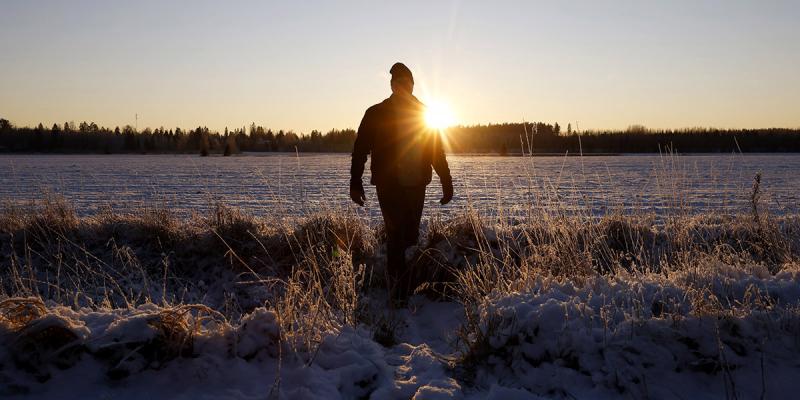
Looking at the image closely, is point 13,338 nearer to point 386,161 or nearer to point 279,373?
point 279,373

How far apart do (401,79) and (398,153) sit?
700mm

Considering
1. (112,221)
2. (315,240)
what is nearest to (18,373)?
(315,240)

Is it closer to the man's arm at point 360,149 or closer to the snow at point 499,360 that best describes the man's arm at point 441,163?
the man's arm at point 360,149

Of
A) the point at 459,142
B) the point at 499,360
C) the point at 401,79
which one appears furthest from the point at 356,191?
the point at 459,142

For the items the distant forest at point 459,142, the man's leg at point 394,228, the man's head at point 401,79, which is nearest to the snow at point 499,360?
the man's leg at point 394,228

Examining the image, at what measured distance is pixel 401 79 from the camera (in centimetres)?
520

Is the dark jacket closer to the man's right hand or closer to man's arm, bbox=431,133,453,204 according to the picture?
the man's right hand

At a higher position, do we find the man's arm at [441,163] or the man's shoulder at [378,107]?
the man's shoulder at [378,107]

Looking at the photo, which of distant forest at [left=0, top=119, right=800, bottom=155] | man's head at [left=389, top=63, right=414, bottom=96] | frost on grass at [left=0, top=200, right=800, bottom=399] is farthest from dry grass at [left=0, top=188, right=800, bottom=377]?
distant forest at [left=0, top=119, right=800, bottom=155]

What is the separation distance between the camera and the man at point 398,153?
521 cm

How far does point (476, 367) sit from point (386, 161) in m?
2.50

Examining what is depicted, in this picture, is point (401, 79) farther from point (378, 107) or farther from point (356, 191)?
point (356, 191)

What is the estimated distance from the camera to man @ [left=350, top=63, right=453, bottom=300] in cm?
521

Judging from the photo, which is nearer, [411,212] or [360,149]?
[360,149]
